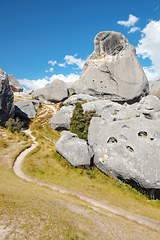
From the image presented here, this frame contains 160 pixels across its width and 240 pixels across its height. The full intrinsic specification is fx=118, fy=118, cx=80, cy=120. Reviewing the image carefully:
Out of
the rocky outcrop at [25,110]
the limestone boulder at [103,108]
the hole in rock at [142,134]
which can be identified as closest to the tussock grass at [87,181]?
the hole in rock at [142,134]

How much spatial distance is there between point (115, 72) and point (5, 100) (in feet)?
110

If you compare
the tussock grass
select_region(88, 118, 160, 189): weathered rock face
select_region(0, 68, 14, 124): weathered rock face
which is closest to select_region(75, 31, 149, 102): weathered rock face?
select_region(0, 68, 14, 124): weathered rock face

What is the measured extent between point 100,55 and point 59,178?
1703 inches

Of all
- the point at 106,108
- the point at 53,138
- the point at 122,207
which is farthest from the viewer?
the point at 106,108

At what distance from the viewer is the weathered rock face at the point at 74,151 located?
13898 millimetres

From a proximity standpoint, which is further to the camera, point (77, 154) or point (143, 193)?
point (77, 154)

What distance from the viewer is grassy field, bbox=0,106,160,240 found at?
3504 millimetres

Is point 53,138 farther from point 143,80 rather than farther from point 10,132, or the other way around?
point 143,80

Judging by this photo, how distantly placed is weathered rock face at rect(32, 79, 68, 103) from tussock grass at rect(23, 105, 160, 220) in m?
30.8

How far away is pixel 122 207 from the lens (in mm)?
7984

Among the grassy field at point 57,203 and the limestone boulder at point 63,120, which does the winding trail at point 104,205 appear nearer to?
the grassy field at point 57,203

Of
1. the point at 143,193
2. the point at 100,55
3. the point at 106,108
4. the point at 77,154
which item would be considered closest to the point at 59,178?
the point at 77,154

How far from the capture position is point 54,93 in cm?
4475

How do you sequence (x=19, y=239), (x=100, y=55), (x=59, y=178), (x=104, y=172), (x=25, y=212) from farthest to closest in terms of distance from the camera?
(x=100, y=55) < (x=104, y=172) < (x=59, y=178) < (x=25, y=212) < (x=19, y=239)
